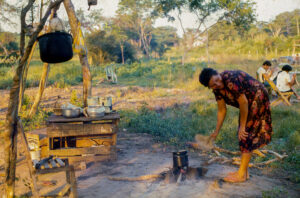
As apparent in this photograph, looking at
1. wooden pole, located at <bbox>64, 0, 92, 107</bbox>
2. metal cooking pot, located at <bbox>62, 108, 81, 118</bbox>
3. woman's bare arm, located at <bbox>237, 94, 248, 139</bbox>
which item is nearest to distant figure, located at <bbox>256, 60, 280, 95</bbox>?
wooden pole, located at <bbox>64, 0, 92, 107</bbox>

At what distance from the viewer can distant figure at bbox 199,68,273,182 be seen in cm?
338

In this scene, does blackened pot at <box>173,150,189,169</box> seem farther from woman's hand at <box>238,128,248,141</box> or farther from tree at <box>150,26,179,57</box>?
tree at <box>150,26,179,57</box>

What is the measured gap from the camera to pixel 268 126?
3.62m

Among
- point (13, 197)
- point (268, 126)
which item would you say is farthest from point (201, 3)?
point (13, 197)

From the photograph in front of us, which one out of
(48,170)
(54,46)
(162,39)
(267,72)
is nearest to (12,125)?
(48,170)

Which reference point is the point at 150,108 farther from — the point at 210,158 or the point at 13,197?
the point at 13,197

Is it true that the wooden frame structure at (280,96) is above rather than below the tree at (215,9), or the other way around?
below

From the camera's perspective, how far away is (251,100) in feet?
11.5

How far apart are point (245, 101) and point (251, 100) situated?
18cm

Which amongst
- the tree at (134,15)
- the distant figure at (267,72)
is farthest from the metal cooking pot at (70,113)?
the tree at (134,15)

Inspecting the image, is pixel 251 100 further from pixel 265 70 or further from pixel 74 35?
pixel 265 70

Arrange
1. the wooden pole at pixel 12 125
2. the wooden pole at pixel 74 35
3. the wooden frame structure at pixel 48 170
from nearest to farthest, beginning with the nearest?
the wooden pole at pixel 12 125 → the wooden frame structure at pixel 48 170 → the wooden pole at pixel 74 35

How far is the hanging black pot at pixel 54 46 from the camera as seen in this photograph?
326cm

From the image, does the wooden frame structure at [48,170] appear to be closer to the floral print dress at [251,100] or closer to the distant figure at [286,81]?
the floral print dress at [251,100]
